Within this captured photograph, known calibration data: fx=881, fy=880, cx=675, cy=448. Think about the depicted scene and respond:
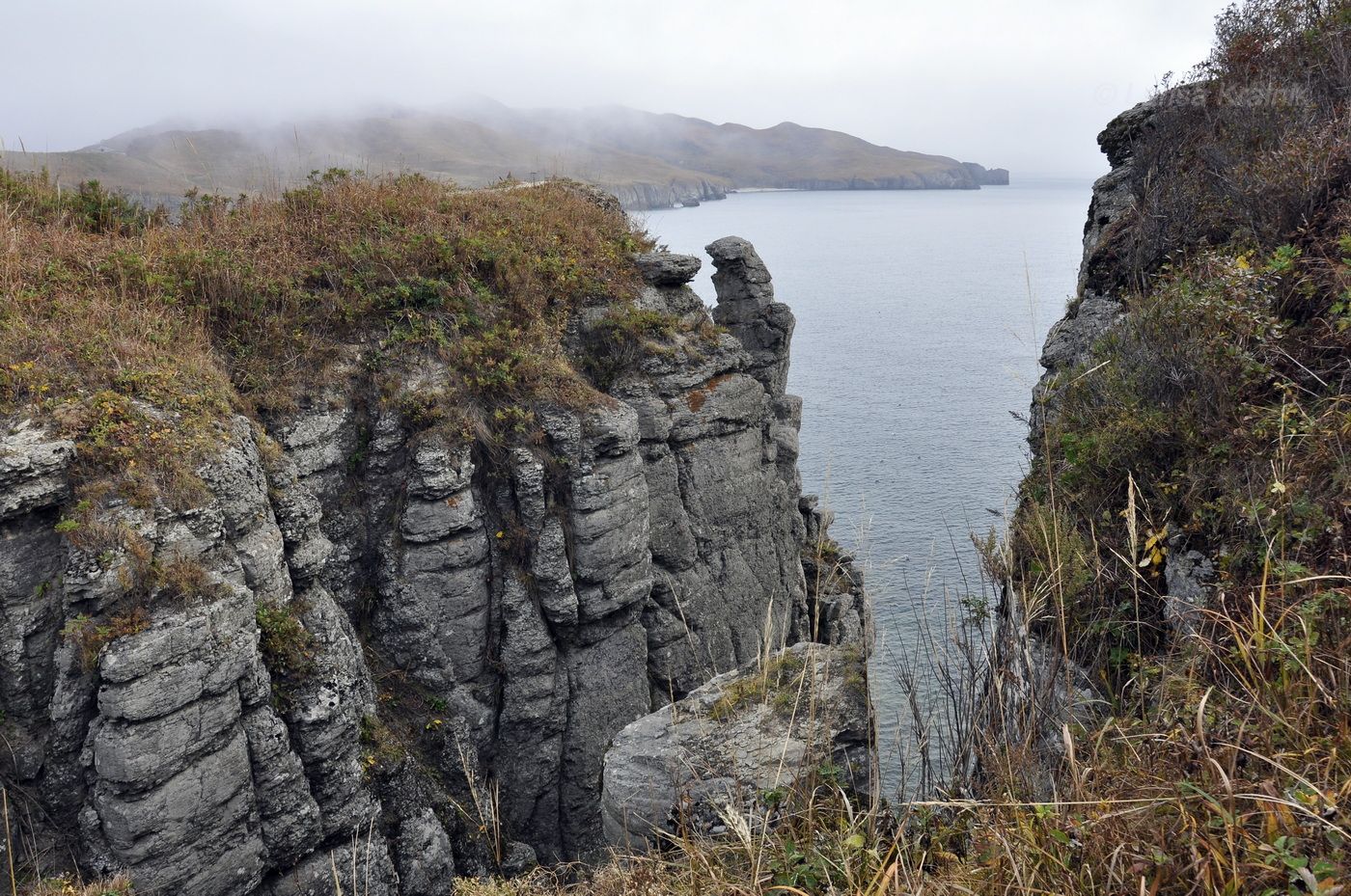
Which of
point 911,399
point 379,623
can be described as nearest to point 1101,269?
point 379,623

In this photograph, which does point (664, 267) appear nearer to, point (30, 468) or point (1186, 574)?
point (30, 468)

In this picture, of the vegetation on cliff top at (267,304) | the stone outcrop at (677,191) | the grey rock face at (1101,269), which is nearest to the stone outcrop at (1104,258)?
the grey rock face at (1101,269)

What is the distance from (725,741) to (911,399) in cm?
4304

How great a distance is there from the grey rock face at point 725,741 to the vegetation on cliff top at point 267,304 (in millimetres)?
7698

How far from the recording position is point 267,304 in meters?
16.1

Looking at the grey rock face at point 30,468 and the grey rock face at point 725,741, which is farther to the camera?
the grey rock face at point 30,468

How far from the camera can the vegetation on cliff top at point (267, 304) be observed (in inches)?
494

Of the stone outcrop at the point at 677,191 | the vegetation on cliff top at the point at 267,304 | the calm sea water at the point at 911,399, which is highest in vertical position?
the stone outcrop at the point at 677,191

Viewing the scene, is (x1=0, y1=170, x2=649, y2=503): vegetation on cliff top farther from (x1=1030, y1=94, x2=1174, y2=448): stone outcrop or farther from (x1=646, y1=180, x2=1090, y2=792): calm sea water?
(x1=1030, y1=94, x2=1174, y2=448): stone outcrop

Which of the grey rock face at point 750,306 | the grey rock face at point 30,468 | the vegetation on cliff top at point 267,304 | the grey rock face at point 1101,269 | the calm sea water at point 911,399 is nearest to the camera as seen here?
the grey rock face at point 30,468

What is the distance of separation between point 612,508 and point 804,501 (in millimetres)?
15558

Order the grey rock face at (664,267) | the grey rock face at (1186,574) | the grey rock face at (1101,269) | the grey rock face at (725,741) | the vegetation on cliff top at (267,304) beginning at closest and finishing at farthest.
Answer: the grey rock face at (1186,574) < the grey rock face at (725,741) < the vegetation on cliff top at (267,304) < the grey rock face at (1101,269) < the grey rock face at (664,267)

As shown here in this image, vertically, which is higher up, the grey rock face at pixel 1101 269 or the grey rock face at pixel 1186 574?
the grey rock face at pixel 1101 269

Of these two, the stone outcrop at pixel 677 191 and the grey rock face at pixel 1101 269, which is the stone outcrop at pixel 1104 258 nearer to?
the grey rock face at pixel 1101 269
